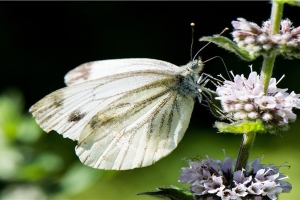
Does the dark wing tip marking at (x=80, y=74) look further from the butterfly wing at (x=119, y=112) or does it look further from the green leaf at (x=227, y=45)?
the green leaf at (x=227, y=45)

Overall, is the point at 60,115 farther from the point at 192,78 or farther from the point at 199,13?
the point at 199,13

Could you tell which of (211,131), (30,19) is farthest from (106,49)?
(211,131)

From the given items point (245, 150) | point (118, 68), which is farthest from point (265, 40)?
point (118, 68)

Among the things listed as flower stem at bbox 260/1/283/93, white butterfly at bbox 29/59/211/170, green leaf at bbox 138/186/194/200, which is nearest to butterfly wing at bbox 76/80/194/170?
white butterfly at bbox 29/59/211/170

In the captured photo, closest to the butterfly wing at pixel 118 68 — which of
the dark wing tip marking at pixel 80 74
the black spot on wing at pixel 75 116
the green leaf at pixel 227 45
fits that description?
the dark wing tip marking at pixel 80 74

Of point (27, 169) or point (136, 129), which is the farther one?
point (27, 169)

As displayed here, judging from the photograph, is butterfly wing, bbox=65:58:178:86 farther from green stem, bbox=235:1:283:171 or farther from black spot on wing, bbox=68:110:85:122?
green stem, bbox=235:1:283:171

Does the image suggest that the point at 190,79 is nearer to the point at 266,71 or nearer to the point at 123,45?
the point at 266,71
